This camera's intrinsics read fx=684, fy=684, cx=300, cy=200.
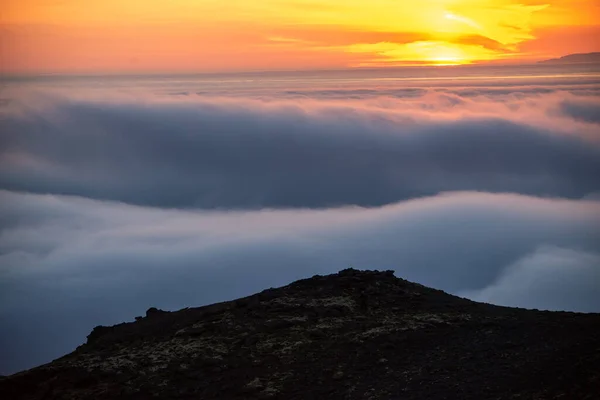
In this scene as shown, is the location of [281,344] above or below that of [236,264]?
above

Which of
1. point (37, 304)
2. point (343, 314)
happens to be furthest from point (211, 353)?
point (37, 304)

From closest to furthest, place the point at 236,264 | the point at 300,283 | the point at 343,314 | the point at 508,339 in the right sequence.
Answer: the point at 508,339 → the point at 343,314 → the point at 300,283 → the point at 236,264

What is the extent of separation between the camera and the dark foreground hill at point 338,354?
14.8m

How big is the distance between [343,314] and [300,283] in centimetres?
318

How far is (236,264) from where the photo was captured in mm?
147625

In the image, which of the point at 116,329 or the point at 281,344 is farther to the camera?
the point at 116,329

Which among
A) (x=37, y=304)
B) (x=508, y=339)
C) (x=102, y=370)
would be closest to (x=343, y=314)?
(x=508, y=339)

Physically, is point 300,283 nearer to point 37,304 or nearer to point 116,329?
point 116,329

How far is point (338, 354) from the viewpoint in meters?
17.0

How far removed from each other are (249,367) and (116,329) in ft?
20.4

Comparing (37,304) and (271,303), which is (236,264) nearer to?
Result: (37,304)

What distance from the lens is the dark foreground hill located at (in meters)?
14.8

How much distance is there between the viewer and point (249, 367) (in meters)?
16.8

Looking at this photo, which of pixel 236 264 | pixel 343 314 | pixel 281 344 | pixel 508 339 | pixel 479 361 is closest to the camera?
pixel 479 361
